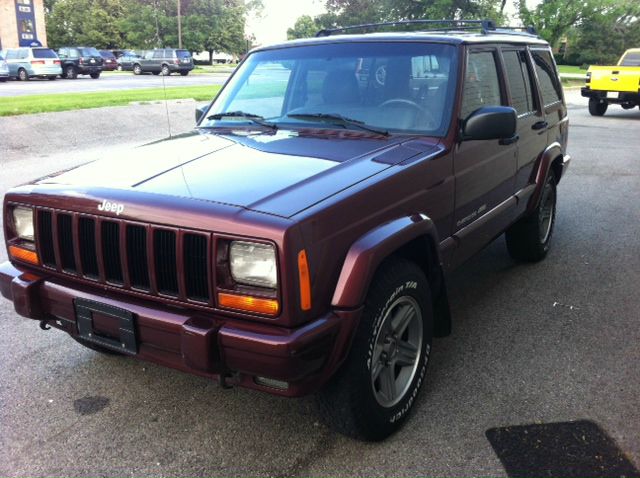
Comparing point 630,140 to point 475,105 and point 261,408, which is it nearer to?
point 475,105

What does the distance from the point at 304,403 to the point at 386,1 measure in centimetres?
4622

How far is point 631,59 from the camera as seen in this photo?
60.6 feet

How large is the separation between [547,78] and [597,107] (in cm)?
1575

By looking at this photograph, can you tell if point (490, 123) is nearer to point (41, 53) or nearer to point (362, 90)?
point (362, 90)

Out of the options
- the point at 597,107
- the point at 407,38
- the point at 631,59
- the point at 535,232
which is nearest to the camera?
the point at 407,38

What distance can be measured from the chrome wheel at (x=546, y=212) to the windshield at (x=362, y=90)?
2132mm

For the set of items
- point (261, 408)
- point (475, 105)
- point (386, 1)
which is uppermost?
point (386, 1)

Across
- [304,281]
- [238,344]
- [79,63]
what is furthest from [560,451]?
[79,63]

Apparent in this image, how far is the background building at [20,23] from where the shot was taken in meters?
47.1

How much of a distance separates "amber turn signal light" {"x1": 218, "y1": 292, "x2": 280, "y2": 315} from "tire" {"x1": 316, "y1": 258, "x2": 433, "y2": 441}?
0.42 m

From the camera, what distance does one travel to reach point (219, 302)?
2377 mm

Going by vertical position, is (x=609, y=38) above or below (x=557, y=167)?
above

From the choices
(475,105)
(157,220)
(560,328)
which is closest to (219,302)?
(157,220)

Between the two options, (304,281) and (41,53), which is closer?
(304,281)
